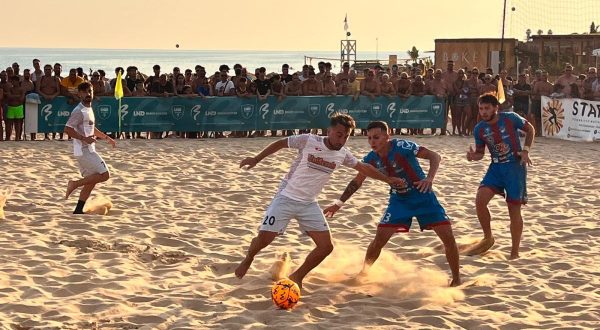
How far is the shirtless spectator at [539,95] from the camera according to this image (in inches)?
794

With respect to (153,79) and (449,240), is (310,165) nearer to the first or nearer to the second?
(449,240)

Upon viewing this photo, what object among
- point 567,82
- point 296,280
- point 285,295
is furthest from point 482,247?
point 567,82

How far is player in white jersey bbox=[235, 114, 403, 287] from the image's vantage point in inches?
266

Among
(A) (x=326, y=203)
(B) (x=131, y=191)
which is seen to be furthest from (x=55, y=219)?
(A) (x=326, y=203)

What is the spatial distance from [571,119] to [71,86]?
10.7m

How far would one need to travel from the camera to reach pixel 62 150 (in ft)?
52.0

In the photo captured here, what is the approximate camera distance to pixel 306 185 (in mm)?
6824

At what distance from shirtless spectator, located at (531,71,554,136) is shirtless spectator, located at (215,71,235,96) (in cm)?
689

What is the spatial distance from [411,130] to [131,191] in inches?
399

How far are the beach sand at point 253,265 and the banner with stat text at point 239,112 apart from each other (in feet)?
16.3

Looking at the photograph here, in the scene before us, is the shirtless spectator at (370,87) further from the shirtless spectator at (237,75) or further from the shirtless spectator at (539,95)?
the shirtless spectator at (539,95)

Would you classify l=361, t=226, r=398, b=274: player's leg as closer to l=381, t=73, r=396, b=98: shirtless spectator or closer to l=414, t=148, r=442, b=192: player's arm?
l=414, t=148, r=442, b=192: player's arm

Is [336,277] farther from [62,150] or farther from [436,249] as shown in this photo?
[62,150]

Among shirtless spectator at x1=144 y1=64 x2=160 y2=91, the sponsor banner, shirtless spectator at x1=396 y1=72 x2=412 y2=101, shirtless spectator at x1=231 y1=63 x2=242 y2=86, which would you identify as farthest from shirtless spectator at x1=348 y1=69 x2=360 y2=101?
shirtless spectator at x1=144 y1=64 x2=160 y2=91
